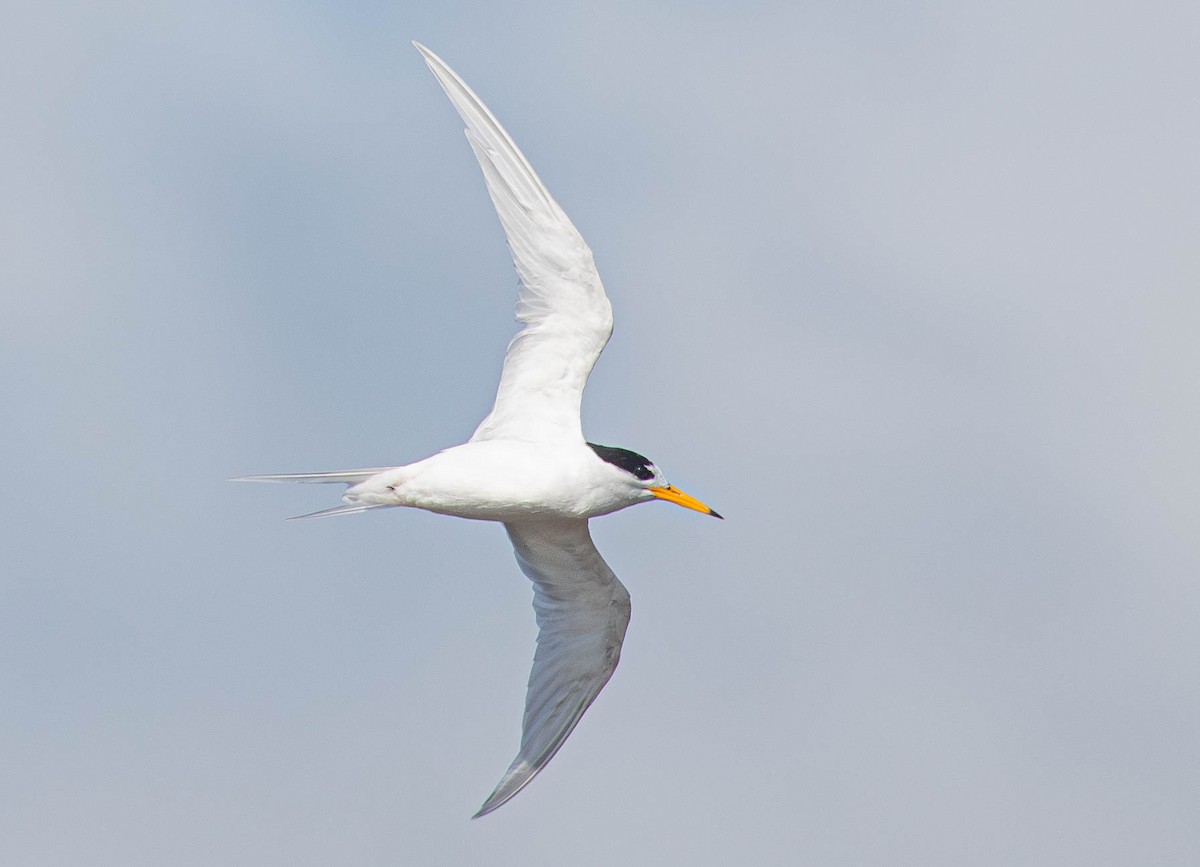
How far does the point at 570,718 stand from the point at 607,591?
3.75 feet

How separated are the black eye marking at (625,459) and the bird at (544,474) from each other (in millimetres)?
11

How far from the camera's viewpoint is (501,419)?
1255 centimetres

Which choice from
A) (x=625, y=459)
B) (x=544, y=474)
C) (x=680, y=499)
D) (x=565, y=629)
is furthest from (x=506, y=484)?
(x=565, y=629)

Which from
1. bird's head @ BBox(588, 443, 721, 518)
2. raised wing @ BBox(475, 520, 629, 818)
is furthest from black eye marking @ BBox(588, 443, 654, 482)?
raised wing @ BBox(475, 520, 629, 818)

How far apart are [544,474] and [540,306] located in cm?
159

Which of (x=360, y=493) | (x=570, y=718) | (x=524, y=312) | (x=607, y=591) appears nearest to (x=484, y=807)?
(x=570, y=718)

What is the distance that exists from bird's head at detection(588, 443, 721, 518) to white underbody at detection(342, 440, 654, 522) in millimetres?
39

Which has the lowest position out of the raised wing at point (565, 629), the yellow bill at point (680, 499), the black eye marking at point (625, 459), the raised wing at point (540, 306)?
the raised wing at point (565, 629)

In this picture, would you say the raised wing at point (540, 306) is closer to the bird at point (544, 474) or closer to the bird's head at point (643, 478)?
the bird at point (544, 474)

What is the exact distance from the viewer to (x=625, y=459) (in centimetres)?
1218

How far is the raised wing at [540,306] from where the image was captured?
12250 millimetres

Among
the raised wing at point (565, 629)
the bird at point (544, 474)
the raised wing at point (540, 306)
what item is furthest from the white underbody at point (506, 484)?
the raised wing at point (565, 629)

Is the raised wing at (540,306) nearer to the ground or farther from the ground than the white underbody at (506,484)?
farther from the ground

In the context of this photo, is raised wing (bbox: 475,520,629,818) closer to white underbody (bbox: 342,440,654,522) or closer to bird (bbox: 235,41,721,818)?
bird (bbox: 235,41,721,818)
